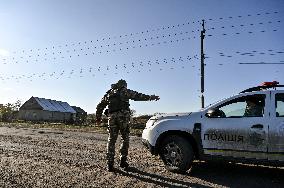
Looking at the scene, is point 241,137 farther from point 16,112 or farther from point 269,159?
point 16,112

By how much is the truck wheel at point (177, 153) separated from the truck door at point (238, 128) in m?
0.36

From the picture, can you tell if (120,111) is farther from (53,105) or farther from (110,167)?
(53,105)

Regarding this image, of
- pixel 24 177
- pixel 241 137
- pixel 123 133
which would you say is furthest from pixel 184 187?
pixel 24 177

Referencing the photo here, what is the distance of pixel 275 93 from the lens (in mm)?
6066

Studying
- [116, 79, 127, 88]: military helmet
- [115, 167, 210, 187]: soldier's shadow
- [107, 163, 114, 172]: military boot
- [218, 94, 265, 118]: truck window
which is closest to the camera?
[115, 167, 210, 187]: soldier's shadow

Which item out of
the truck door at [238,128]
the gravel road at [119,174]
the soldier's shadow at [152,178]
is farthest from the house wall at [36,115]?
the truck door at [238,128]

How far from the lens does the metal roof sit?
76062 mm

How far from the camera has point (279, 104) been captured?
19.4ft

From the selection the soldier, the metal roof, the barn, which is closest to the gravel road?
the soldier

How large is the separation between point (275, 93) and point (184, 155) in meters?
2.13

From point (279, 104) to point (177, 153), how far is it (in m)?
2.18

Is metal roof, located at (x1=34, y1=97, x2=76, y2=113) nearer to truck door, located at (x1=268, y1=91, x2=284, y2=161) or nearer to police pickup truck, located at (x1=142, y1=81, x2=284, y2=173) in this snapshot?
police pickup truck, located at (x1=142, y1=81, x2=284, y2=173)

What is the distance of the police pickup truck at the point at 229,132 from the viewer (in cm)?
577

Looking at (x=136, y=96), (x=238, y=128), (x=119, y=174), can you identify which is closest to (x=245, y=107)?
(x=238, y=128)
